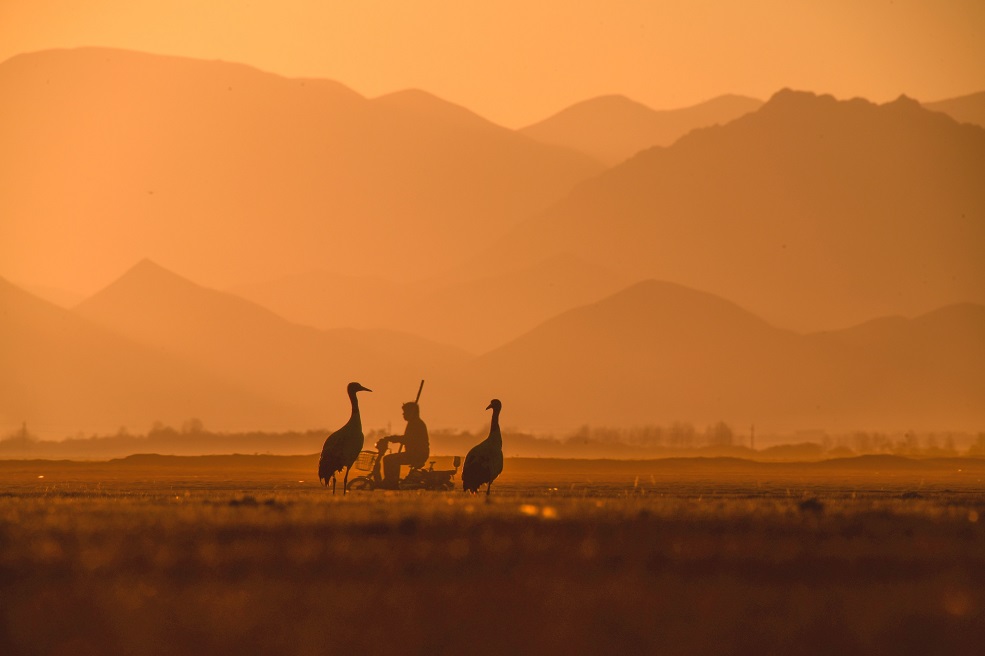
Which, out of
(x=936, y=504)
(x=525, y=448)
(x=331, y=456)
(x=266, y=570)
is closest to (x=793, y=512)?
(x=936, y=504)

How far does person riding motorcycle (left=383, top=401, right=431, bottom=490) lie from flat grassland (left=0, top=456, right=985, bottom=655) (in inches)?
229

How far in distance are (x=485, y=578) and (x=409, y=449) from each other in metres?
19.7

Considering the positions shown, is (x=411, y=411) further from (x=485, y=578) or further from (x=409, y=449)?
(x=485, y=578)

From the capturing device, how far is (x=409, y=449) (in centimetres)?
4106

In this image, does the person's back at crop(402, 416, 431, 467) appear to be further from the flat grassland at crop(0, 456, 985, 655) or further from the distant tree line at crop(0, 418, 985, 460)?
the distant tree line at crop(0, 418, 985, 460)

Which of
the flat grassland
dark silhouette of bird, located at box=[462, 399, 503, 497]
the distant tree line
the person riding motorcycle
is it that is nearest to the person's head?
the person riding motorcycle

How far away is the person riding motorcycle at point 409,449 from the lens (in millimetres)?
40594

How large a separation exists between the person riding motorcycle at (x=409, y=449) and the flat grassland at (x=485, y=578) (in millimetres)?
5815

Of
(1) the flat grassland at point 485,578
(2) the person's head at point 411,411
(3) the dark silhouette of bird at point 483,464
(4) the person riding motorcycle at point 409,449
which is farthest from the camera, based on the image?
(4) the person riding motorcycle at point 409,449

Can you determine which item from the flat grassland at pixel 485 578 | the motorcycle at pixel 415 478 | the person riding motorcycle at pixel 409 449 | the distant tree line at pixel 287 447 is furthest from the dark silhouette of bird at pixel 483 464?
the distant tree line at pixel 287 447

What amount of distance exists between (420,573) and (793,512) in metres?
12.7

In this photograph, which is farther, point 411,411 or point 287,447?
point 287,447

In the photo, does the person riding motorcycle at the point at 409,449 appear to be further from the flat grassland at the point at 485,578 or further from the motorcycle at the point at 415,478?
the flat grassland at the point at 485,578

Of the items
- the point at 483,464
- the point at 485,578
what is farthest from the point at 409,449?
the point at 485,578
